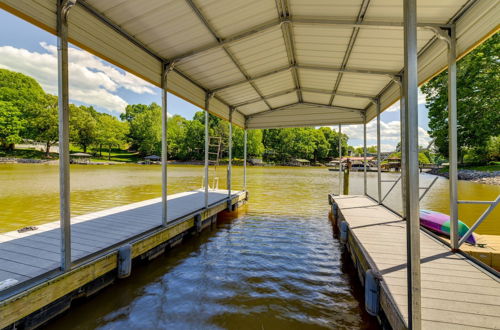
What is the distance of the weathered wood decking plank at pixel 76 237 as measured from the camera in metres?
3.02

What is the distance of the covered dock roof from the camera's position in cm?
336

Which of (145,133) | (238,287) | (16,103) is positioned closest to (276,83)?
(238,287)

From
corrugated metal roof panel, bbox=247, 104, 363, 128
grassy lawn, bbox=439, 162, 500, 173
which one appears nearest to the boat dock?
corrugated metal roof panel, bbox=247, 104, 363, 128

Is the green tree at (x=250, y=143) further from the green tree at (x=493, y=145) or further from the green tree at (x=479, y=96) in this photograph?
the green tree at (x=493, y=145)

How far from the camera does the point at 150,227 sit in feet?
16.2

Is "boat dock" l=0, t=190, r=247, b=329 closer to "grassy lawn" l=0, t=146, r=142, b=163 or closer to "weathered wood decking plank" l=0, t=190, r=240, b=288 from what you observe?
"weathered wood decking plank" l=0, t=190, r=240, b=288

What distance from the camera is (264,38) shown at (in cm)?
497

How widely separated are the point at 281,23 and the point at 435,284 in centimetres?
427

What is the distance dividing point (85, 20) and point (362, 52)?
4.73 metres

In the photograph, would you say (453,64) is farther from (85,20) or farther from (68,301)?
(68,301)

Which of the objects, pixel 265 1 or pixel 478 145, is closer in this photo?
pixel 265 1

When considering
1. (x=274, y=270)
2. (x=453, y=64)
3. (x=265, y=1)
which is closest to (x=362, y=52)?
(x=453, y=64)

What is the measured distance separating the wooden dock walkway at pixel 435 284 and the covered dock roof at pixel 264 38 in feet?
9.33

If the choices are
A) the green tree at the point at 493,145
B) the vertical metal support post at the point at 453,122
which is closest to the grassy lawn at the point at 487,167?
the green tree at the point at 493,145
